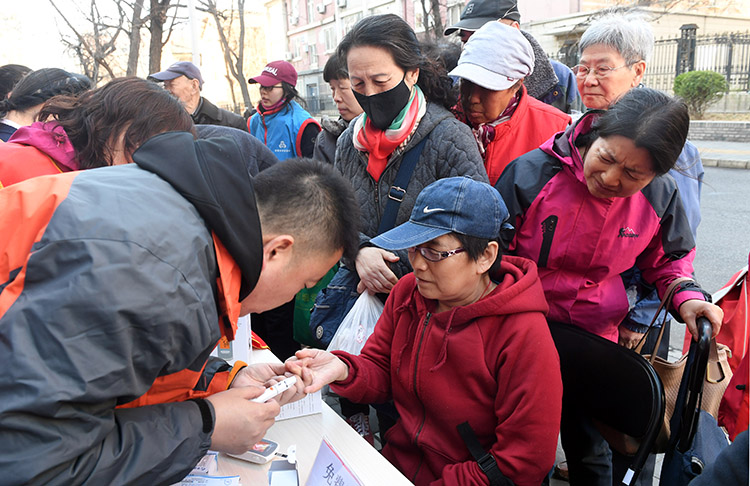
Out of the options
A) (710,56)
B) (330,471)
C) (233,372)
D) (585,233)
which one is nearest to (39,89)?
(233,372)

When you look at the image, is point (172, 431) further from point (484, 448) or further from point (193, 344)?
point (484, 448)

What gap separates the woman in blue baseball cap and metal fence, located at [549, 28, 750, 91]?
12.8 meters

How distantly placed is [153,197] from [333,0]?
31.1 meters

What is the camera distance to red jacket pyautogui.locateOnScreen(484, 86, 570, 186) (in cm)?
245

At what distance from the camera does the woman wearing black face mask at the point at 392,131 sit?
83.1 inches

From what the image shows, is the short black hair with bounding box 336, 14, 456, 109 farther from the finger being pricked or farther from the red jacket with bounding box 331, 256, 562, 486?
the finger being pricked

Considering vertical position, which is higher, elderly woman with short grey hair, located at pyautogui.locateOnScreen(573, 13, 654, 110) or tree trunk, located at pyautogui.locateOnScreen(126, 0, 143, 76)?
tree trunk, located at pyautogui.locateOnScreen(126, 0, 143, 76)

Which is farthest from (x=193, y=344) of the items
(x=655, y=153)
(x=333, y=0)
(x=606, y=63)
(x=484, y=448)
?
(x=333, y=0)

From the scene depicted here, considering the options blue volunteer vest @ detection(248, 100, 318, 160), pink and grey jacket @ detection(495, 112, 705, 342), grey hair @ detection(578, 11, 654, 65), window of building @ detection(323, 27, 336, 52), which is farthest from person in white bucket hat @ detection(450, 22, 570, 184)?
window of building @ detection(323, 27, 336, 52)

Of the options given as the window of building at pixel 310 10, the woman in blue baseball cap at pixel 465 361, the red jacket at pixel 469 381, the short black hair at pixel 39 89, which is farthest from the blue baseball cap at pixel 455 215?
the window of building at pixel 310 10

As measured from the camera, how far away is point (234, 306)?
3.59ft

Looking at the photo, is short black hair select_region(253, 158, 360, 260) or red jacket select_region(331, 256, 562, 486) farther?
red jacket select_region(331, 256, 562, 486)

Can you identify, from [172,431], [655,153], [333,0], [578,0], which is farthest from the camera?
[333,0]

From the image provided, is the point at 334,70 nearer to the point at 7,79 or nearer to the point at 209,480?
the point at 7,79
